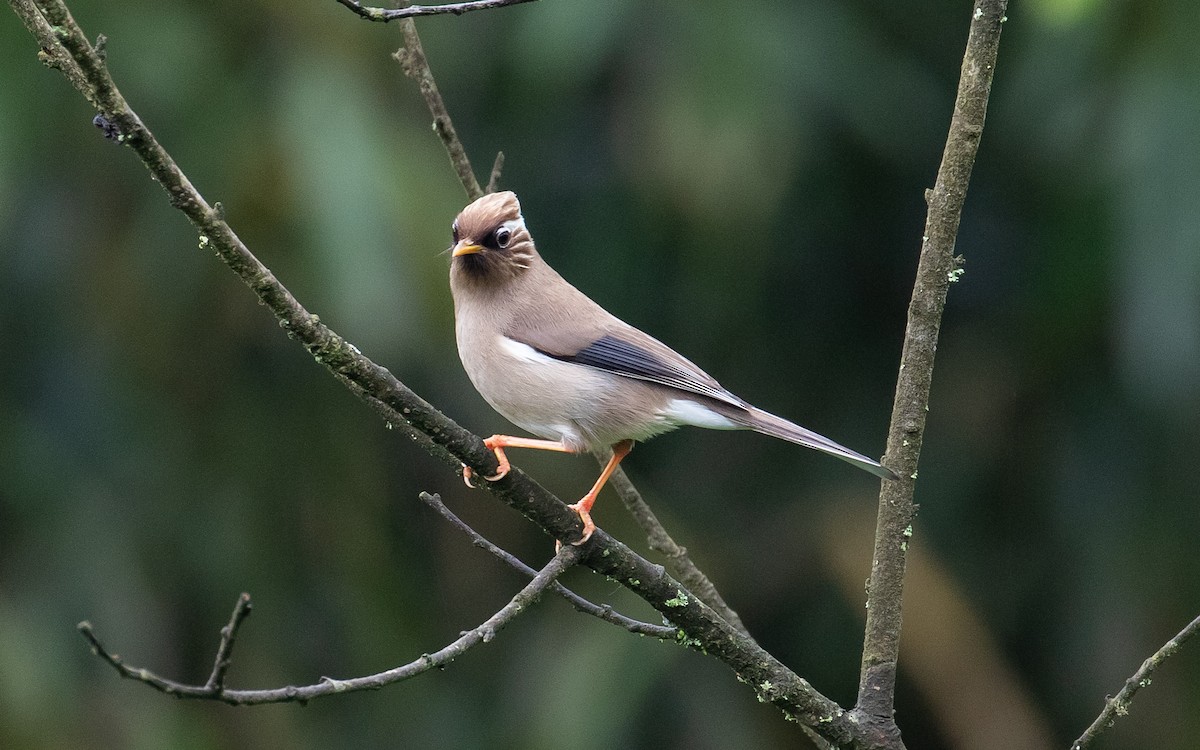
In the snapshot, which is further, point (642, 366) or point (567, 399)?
point (642, 366)

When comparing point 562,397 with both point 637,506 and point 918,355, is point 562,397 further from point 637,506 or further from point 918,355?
point 918,355

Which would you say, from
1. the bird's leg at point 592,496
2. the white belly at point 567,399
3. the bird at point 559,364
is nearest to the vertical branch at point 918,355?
the bird at point 559,364

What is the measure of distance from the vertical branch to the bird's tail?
0.20 feet

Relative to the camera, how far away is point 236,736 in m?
5.94

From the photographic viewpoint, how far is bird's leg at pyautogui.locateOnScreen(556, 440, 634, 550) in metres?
2.76

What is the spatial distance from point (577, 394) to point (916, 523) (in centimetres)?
312

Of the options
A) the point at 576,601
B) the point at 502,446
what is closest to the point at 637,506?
the point at 502,446

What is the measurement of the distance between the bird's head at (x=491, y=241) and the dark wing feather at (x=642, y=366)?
0.36 metres

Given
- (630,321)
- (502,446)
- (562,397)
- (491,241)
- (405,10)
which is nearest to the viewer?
(405,10)

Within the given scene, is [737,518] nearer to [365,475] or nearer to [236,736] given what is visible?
[365,475]

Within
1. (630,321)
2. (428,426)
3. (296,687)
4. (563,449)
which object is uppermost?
(630,321)

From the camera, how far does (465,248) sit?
378cm

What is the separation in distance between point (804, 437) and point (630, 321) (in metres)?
2.77

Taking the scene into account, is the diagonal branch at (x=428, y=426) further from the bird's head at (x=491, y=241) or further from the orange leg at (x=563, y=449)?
the bird's head at (x=491, y=241)
